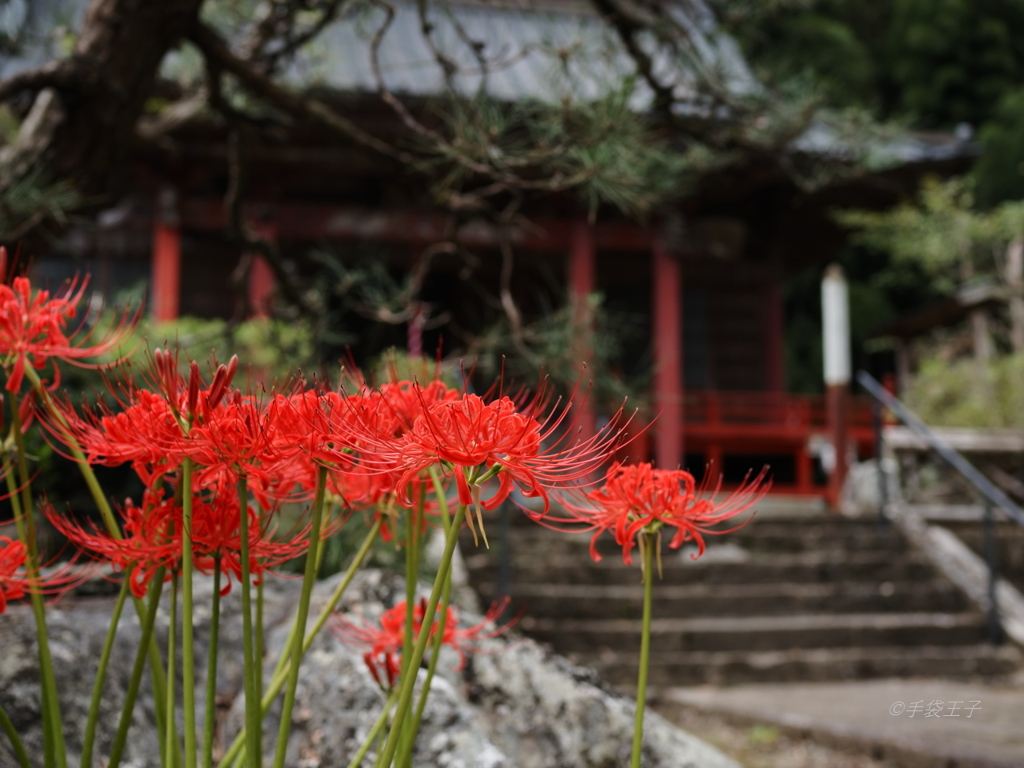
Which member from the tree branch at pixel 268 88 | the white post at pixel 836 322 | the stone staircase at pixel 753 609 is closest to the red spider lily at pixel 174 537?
the tree branch at pixel 268 88

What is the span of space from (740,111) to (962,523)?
14.6 feet

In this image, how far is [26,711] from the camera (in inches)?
66.9

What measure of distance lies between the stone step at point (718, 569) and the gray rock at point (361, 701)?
3.30m

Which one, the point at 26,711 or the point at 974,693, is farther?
the point at 974,693

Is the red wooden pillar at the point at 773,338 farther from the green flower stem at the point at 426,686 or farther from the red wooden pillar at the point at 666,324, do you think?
the green flower stem at the point at 426,686

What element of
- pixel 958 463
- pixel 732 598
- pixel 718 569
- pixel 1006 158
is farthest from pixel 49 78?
pixel 1006 158

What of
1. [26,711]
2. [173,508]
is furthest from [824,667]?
[173,508]

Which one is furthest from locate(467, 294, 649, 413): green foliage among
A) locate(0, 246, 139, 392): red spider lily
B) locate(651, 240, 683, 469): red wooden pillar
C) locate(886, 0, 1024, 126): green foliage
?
locate(886, 0, 1024, 126): green foliage

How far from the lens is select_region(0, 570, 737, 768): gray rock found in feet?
5.76

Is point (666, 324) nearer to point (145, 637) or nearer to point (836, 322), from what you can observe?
point (836, 322)

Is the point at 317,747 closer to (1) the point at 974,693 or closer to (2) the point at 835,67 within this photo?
(1) the point at 974,693

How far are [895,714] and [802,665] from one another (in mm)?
1281

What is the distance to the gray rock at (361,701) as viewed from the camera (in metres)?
1.76

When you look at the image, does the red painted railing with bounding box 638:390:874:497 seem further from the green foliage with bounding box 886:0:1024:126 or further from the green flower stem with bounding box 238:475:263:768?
the green foliage with bounding box 886:0:1024:126
